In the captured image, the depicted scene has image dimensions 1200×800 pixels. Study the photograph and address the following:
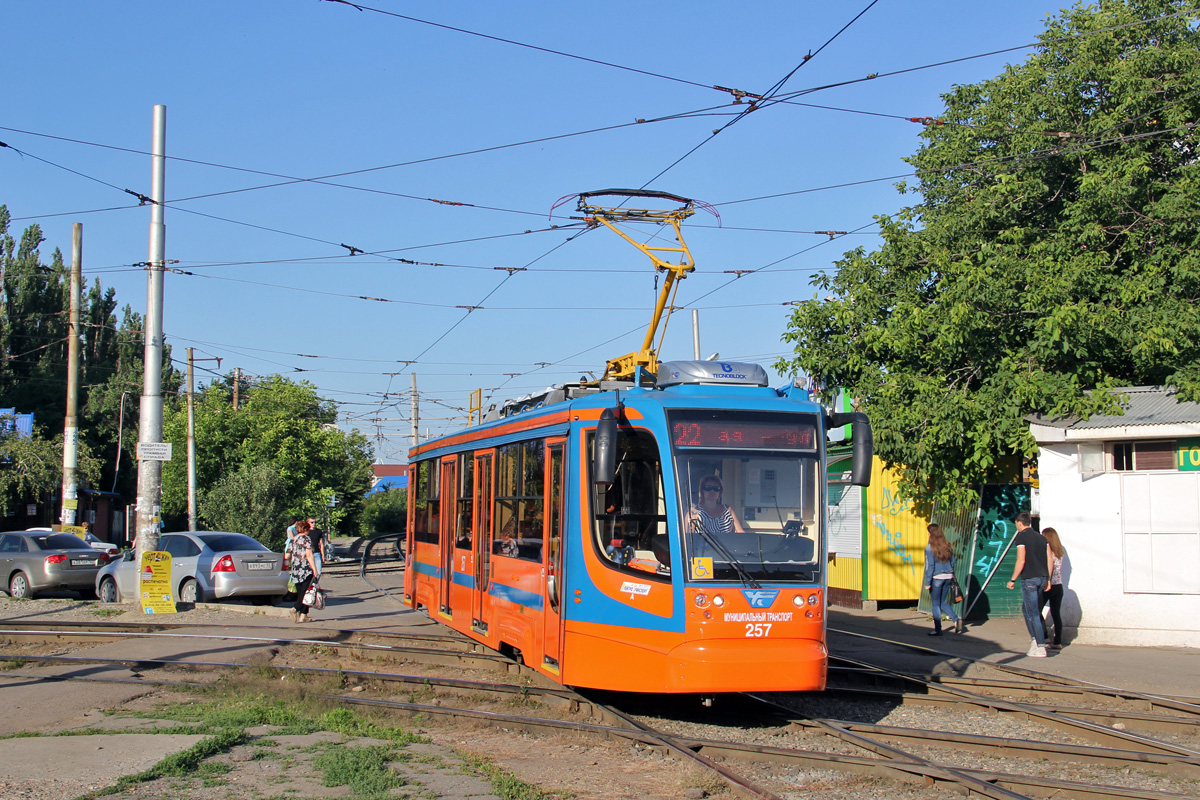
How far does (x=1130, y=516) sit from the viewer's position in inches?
573

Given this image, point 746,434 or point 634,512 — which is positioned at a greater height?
point 746,434

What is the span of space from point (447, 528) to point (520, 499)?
3.34 meters

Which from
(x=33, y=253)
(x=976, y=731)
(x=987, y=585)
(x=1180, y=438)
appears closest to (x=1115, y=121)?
(x=1180, y=438)

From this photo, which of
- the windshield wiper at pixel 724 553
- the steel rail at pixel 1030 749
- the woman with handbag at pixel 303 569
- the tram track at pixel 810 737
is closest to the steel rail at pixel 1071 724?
the tram track at pixel 810 737

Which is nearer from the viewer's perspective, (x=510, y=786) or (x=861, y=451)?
(x=510, y=786)

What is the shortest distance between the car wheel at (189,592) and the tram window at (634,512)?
12.1 meters

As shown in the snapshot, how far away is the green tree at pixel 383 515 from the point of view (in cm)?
5314

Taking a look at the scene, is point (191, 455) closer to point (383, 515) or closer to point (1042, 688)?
point (383, 515)

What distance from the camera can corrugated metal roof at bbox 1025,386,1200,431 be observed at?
14016mm

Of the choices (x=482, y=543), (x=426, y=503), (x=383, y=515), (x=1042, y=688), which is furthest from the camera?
(x=383, y=515)

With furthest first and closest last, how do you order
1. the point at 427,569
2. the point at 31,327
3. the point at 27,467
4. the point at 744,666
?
the point at 31,327
the point at 27,467
the point at 427,569
the point at 744,666

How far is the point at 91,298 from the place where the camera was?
170 ft

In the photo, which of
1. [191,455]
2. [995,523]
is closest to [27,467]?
[191,455]

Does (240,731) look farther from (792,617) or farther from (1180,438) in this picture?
(1180,438)
